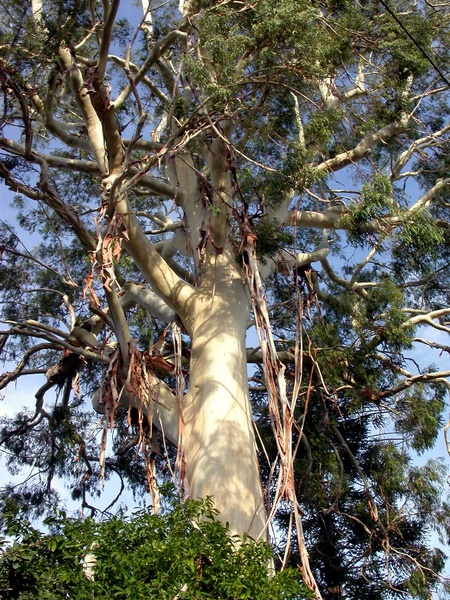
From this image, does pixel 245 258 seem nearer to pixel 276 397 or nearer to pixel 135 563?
pixel 276 397

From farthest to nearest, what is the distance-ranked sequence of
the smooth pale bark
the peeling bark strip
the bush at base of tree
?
the smooth pale bark
the peeling bark strip
the bush at base of tree

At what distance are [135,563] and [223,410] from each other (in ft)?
8.88

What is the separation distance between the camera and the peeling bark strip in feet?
16.4

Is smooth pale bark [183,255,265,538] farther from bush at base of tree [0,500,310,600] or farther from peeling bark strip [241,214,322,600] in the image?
bush at base of tree [0,500,310,600]

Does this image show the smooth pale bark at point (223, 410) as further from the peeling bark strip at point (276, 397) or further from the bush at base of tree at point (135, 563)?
the bush at base of tree at point (135, 563)

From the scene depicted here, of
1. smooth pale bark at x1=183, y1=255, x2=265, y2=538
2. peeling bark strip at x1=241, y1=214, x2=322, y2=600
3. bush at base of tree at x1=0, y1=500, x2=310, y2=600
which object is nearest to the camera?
bush at base of tree at x1=0, y1=500, x2=310, y2=600

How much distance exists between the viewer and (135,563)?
3.45m

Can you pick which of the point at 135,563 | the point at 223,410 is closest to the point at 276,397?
the point at 223,410

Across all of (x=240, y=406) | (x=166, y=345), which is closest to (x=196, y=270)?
(x=166, y=345)

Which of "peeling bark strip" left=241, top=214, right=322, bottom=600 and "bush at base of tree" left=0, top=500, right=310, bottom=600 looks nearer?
"bush at base of tree" left=0, top=500, right=310, bottom=600

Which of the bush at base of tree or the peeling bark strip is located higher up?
the peeling bark strip

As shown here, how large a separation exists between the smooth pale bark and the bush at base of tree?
1.49m

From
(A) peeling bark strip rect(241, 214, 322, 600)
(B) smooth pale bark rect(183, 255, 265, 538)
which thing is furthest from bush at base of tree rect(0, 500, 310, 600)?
(B) smooth pale bark rect(183, 255, 265, 538)

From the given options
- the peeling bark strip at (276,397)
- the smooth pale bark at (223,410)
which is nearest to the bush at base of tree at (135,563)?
the peeling bark strip at (276,397)
